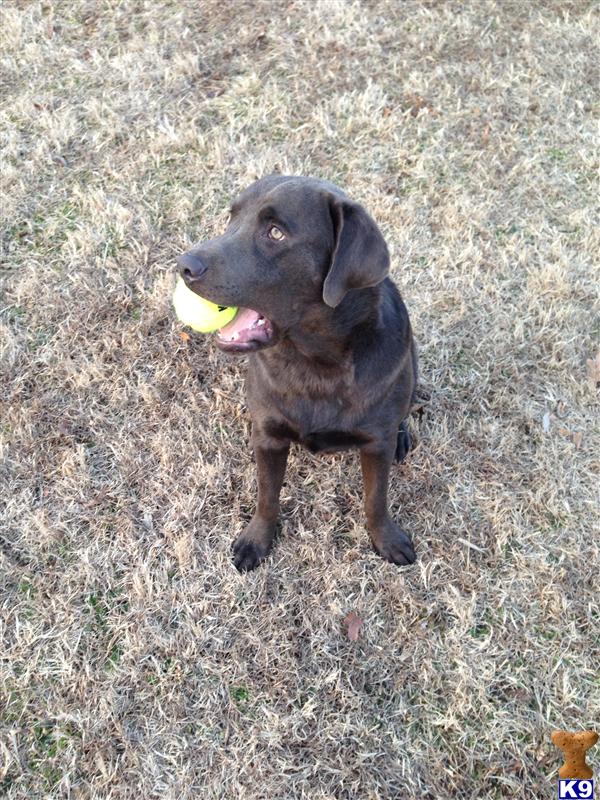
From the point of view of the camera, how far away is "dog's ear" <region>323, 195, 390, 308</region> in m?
2.09

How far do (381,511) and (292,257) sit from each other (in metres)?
1.16

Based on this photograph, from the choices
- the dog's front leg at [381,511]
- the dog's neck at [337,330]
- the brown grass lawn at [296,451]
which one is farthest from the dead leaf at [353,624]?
the dog's neck at [337,330]

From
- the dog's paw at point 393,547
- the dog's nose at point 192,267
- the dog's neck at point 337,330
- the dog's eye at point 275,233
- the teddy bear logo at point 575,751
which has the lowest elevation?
the teddy bear logo at point 575,751

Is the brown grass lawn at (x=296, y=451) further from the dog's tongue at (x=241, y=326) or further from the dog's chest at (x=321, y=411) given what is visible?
the dog's tongue at (x=241, y=326)

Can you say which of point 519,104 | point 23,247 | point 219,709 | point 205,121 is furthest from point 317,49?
point 219,709

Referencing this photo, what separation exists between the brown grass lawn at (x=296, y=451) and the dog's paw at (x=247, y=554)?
0.05m

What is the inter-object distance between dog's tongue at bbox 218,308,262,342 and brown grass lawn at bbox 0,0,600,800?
39.5 inches

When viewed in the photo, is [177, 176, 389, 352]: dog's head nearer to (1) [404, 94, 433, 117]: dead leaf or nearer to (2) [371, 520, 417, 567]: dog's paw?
(2) [371, 520, 417, 567]: dog's paw

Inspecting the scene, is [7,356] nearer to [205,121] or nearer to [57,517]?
[57,517]

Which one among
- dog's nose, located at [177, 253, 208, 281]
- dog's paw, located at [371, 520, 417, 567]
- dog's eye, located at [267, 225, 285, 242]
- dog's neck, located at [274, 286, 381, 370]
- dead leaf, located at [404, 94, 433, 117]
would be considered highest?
dog's eye, located at [267, 225, 285, 242]

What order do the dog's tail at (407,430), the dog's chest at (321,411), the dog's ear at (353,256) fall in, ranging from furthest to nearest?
the dog's tail at (407,430), the dog's chest at (321,411), the dog's ear at (353,256)

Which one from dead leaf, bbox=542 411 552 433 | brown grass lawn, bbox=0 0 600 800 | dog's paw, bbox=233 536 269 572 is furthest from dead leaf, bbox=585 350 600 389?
dog's paw, bbox=233 536 269 572

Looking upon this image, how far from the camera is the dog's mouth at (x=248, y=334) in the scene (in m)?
2.28

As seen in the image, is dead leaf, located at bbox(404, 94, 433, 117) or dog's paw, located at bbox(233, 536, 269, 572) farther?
dead leaf, located at bbox(404, 94, 433, 117)
